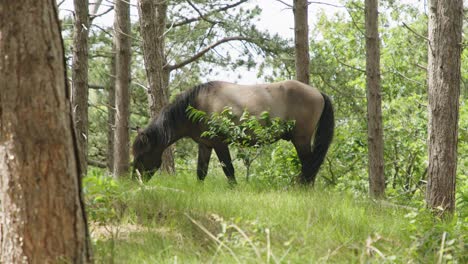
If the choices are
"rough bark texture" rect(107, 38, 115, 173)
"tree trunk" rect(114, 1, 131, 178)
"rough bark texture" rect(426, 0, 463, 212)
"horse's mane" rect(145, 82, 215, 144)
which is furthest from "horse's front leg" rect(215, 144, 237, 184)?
"rough bark texture" rect(107, 38, 115, 173)

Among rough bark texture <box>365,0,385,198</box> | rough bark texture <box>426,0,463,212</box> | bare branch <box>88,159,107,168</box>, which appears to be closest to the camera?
rough bark texture <box>426,0,463,212</box>

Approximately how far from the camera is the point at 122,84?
37.6 feet

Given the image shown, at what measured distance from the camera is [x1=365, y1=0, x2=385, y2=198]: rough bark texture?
9812mm

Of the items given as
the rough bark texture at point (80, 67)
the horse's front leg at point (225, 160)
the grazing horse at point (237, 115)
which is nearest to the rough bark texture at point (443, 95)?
the grazing horse at point (237, 115)

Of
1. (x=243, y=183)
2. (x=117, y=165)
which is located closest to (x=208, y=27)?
(x=117, y=165)

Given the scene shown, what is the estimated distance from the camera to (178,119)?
30.0 ft

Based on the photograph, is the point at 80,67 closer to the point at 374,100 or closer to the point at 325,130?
the point at 325,130

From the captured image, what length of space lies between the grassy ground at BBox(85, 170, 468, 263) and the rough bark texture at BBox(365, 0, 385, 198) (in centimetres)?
345

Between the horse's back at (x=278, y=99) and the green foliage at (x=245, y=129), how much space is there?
265 mm

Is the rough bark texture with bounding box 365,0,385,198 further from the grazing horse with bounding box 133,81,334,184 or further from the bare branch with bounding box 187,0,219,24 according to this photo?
the bare branch with bounding box 187,0,219,24

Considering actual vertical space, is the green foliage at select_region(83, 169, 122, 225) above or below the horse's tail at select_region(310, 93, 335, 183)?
below

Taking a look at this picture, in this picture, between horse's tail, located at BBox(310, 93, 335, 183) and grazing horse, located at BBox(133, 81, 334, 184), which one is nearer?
grazing horse, located at BBox(133, 81, 334, 184)

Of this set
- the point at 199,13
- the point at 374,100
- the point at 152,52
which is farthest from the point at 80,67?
the point at 199,13

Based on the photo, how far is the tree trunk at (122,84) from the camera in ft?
36.9
